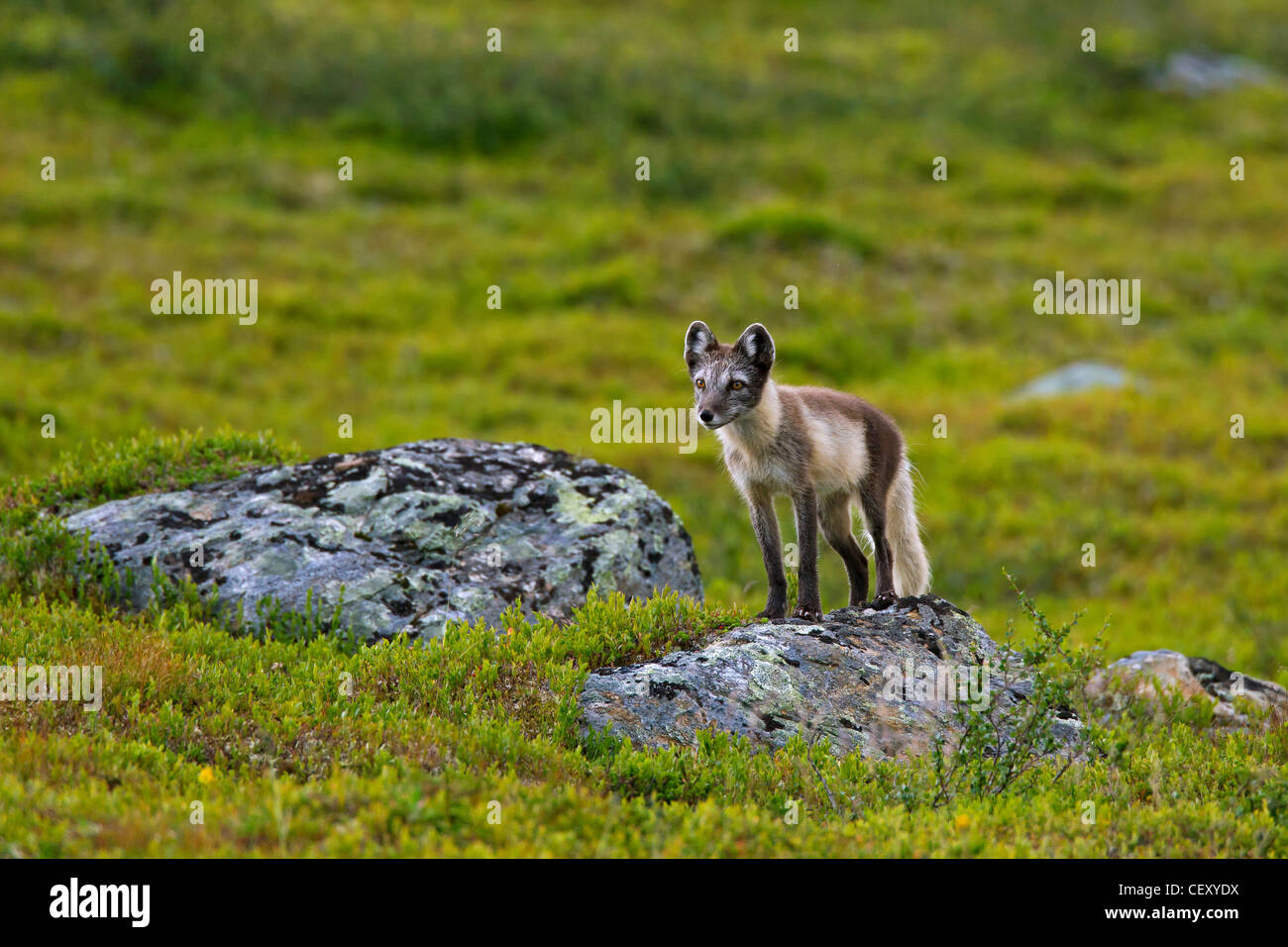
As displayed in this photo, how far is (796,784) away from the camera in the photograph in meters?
7.34

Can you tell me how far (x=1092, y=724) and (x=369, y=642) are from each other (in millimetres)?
5380

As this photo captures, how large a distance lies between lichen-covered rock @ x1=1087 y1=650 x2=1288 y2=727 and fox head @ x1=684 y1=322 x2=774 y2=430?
3.73 meters

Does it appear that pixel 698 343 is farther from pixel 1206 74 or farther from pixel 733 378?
pixel 1206 74

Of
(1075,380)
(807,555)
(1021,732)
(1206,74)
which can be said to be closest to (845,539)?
(807,555)

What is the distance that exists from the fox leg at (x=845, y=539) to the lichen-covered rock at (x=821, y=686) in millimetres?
988

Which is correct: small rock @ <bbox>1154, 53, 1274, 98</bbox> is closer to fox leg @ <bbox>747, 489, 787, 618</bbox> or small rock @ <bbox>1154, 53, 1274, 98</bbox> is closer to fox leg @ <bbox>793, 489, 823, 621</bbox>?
fox leg @ <bbox>747, 489, 787, 618</bbox>

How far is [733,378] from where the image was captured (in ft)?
30.2

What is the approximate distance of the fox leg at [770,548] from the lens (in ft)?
30.7

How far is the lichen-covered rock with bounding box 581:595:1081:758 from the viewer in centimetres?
796

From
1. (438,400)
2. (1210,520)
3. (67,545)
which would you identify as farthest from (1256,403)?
(67,545)
